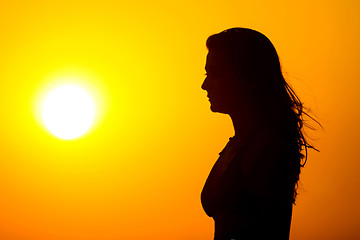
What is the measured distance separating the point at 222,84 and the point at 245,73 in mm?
81

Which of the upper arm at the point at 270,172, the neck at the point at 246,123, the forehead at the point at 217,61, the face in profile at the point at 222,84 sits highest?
the forehead at the point at 217,61

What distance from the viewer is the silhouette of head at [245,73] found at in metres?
1.67

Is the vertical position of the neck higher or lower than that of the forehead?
lower

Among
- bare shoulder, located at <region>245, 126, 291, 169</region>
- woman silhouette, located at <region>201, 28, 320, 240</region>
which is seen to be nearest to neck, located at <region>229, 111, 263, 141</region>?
woman silhouette, located at <region>201, 28, 320, 240</region>

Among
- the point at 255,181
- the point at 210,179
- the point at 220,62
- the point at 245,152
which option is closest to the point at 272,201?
the point at 255,181

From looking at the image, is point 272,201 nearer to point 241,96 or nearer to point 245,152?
point 245,152

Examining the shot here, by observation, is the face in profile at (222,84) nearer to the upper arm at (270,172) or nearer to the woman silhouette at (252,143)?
the woman silhouette at (252,143)

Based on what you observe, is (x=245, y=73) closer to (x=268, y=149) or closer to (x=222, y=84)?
(x=222, y=84)

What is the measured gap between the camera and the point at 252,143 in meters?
1.50

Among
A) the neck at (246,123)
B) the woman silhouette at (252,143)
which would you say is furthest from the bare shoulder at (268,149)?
the neck at (246,123)

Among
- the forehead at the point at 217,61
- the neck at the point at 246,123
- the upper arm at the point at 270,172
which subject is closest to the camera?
the upper arm at the point at 270,172

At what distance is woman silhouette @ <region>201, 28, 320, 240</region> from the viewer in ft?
4.61

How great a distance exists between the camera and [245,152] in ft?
4.93

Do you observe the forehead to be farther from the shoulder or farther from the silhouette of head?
the shoulder
